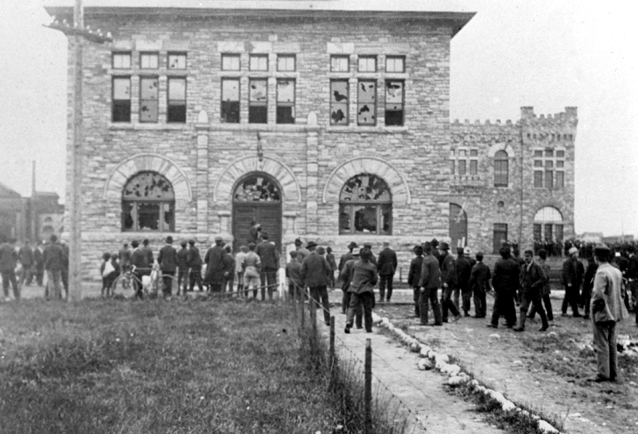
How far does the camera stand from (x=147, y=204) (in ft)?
81.6

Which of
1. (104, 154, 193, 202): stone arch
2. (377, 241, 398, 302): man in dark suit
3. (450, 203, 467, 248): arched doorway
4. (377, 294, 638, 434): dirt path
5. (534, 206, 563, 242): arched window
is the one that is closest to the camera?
(377, 294, 638, 434): dirt path

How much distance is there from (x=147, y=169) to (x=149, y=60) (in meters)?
4.17

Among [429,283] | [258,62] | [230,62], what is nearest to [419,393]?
[429,283]

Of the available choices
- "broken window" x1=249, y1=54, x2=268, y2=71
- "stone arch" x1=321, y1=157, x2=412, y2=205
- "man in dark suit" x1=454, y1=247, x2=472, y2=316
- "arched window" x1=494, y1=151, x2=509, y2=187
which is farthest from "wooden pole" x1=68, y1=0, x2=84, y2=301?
"arched window" x1=494, y1=151, x2=509, y2=187

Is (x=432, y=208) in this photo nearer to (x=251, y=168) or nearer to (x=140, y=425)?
(x=251, y=168)

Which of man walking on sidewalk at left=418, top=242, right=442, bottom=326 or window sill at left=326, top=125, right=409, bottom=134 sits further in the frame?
window sill at left=326, top=125, right=409, bottom=134

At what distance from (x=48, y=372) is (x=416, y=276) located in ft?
30.5

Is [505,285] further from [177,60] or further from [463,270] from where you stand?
[177,60]

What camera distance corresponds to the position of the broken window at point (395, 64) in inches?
997

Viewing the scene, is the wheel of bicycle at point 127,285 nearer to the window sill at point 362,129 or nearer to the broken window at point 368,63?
the window sill at point 362,129

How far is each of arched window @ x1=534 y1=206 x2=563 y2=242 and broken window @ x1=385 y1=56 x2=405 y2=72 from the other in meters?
30.8

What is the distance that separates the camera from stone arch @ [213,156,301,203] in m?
24.6

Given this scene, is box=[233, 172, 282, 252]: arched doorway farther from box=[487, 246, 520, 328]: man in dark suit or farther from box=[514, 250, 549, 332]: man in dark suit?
box=[514, 250, 549, 332]: man in dark suit

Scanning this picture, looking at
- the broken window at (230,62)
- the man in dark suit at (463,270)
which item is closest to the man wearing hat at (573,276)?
the man in dark suit at (463,270)
